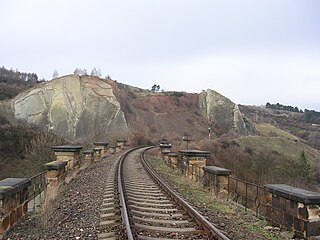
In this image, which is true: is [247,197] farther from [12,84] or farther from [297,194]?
[12,84]

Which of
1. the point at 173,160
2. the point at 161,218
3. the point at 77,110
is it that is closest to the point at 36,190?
the point at 161,218

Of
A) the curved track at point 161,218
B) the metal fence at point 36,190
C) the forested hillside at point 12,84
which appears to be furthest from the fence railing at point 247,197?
the forested hillside at point 12,84

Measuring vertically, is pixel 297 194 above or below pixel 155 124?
below

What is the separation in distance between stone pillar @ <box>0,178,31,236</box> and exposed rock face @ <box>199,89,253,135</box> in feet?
264

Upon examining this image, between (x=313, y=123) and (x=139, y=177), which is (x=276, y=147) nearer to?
(x=139, y=177)

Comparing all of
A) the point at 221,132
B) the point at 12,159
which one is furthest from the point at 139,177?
the point at 221,132

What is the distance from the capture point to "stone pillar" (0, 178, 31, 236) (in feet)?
19.7

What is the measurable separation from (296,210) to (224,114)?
86316mm

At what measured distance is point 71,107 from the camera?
60969mm

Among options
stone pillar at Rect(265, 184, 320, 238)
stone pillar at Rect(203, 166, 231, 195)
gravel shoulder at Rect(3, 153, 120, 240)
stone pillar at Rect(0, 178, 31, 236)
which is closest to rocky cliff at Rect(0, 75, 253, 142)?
stone pillar at Rect(203, 166, 231, 195)

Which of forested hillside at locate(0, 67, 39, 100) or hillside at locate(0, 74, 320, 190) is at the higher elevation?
forested hillside at locate(0, 67, 39, 100)

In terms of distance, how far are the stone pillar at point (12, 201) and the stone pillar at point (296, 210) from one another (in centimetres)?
493

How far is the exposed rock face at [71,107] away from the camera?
59.5 metres

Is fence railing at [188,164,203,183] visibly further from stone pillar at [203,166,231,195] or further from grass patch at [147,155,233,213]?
stone pillar at [203,166,231,195]
